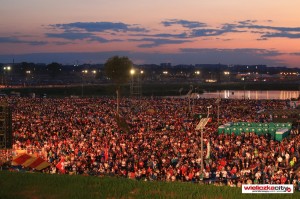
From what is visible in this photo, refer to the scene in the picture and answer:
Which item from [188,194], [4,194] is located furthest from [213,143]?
[4,194]

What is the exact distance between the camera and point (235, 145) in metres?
30.4

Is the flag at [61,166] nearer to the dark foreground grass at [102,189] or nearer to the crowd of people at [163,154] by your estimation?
the crowd of people at [163,154]

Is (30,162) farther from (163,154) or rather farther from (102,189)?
(102,189)

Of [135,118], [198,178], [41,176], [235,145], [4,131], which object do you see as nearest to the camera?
[41,176]

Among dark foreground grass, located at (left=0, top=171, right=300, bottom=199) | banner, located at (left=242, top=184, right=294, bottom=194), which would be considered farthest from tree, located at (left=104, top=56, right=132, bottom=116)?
banner, located at (left=242, top=184, right=294, bottom=194)

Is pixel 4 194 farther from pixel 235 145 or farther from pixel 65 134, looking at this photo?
pixel 65 134

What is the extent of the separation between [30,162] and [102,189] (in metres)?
9.53

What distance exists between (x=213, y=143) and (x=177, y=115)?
2060cm

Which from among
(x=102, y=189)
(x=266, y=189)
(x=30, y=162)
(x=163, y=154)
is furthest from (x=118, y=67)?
(x=266, y=189)

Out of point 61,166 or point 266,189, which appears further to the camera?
point 61,166

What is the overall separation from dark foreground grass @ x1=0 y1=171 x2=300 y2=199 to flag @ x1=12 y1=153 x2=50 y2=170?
648cm

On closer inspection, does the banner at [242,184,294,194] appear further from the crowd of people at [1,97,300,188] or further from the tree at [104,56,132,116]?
the tree at [104,56,132,116]

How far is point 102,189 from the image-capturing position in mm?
17297

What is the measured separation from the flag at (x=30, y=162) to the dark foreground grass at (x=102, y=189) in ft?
21.3
